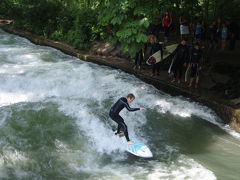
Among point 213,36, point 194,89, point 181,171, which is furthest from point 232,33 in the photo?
point 181,171

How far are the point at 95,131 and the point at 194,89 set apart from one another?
4288 millimetres

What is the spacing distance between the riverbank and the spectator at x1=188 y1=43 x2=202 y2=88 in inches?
16.7

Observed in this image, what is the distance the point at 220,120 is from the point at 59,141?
5.04 m

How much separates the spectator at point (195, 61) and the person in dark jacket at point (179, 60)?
0.30 m

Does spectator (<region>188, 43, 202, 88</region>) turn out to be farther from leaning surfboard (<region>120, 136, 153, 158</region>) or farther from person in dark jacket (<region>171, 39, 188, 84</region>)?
leaning surfboard (<region>120, 136, 153, 158</region>)

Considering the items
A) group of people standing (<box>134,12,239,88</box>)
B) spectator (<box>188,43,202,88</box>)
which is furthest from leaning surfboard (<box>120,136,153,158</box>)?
group of people standing (<box>134,12,239,88</box>)

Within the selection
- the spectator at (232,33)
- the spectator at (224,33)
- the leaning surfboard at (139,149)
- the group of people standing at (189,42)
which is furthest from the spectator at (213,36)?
the leaning surfboard at (139,149)

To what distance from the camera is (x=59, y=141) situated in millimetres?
9008

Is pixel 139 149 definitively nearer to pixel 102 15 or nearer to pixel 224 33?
pixel 102 15

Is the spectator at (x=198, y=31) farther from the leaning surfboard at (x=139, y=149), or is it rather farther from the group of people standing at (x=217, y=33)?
the leaning surfboard at (x=139, y=149)

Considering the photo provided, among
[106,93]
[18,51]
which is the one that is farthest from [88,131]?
Answer: [18,51]

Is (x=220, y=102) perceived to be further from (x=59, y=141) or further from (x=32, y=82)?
(x=32, y=82)

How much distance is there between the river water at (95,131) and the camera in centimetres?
797

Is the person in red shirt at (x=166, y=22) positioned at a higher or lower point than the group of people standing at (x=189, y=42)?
higher
